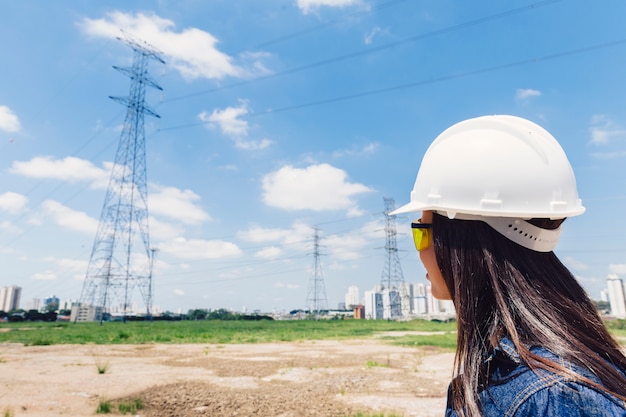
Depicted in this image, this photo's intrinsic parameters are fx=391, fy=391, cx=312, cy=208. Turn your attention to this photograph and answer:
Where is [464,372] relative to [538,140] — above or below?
below

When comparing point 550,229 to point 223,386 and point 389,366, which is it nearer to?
point 223,386

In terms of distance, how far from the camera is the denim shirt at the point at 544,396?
2.26ft

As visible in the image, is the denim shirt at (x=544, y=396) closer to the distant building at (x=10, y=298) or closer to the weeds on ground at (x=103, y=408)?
the weeds on ground at (x=103, y=408)

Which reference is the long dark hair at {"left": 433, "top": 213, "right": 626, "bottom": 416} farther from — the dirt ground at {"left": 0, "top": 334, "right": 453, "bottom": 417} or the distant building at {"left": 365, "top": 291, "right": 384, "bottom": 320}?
the distant building at {"left": 365, "top": 291, "right": 384, "bottom": 320}

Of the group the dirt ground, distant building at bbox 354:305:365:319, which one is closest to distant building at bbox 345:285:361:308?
distant building at bbox 354:305:365:319

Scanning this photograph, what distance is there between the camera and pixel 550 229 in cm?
106

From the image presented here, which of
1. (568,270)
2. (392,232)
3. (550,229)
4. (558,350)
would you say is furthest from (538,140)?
(392,232)

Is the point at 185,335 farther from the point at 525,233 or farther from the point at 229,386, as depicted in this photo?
the point at 525,233

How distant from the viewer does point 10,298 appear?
3125 inches

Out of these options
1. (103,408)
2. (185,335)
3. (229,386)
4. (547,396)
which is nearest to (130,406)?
(103,408)

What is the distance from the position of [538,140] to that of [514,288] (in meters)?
0.48

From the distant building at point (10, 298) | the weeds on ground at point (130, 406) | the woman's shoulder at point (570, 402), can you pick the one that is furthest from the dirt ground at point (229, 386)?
the distant building at point (10, 298)

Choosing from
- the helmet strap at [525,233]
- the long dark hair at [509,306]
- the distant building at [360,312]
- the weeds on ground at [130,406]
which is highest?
the helmet strap at [525,233]

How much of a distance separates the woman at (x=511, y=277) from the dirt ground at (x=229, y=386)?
190 inches
